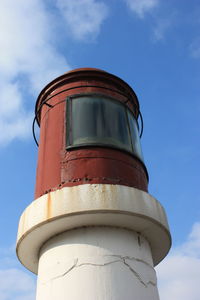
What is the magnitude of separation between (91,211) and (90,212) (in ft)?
0.09

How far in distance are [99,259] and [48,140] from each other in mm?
2320

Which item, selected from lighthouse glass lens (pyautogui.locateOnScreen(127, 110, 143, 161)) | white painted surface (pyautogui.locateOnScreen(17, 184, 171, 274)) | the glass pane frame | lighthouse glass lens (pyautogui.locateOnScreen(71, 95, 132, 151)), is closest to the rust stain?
white painted surface (pyautogui.locateOnScreen(17, 184, 171, 274))

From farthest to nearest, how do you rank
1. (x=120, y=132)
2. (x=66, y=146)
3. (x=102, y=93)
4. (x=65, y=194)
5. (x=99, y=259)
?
(x=102, y=93) → (x=120, y=132) → (x=66, y=146) → (x=65, y=194) → (x=99, y=259)

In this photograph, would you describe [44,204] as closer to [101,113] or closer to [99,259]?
[99,259]

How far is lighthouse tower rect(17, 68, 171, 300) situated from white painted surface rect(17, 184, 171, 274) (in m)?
0.01

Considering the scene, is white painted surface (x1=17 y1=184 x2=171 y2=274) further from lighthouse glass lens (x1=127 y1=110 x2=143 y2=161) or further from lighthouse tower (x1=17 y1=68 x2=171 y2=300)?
lighthouse glass lens (x1=127 y1=110 x2=143 y2=161)

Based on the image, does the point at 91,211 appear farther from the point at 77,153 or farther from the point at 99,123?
the point at 99,123

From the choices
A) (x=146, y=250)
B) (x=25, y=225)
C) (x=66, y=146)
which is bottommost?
(x=146, y=250)

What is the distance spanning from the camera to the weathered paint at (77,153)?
5258 millimetres

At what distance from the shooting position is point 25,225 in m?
5.05

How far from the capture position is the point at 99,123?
231 inches

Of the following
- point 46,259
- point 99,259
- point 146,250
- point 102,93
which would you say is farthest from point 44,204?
point 102,93

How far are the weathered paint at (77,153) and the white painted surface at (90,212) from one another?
0.32 metres

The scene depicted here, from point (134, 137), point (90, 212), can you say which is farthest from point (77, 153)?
point (134, 137)
